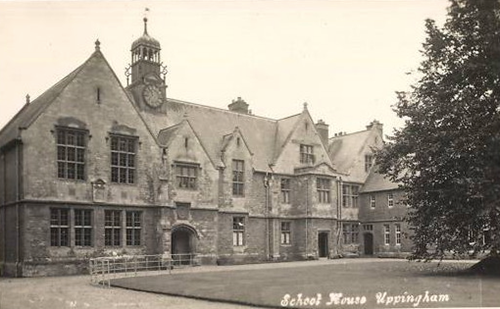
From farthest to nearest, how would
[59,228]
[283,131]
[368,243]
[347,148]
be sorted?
1. [347,148]
2. [368,243]
3. [283,131]
4. [59,228]

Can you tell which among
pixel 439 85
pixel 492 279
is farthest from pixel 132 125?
pixel 492 279

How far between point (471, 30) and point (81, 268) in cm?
2153

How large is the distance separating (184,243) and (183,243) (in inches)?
2.6

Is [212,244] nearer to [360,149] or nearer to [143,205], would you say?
[143,205]

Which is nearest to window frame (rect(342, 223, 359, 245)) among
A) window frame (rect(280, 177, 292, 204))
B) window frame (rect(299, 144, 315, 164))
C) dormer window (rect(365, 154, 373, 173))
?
dormer window (rect(365, 154, 373, 173))

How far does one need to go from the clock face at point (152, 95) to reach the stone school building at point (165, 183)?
0.08 metres

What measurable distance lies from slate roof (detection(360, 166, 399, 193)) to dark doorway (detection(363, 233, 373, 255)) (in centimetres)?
380

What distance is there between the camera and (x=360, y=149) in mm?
48438

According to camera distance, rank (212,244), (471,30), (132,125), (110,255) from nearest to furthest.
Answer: (471,30)
(110,255)
(132,125)
(212,244)

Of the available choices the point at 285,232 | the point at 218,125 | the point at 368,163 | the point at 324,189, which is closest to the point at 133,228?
the point at 218,125

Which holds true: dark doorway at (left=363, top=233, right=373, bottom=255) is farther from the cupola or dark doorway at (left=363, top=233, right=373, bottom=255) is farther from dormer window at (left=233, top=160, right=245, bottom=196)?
the cupola

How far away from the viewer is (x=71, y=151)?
29516 mm

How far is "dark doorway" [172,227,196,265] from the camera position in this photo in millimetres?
33844

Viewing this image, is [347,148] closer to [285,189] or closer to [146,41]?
[285,189]
